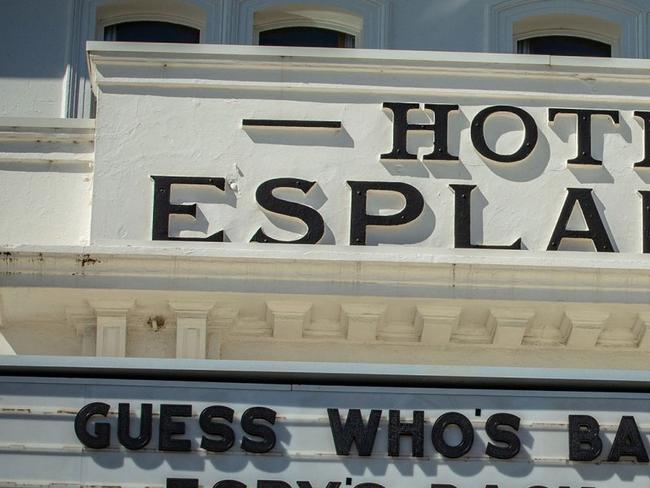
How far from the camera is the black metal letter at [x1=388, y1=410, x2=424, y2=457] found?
48.3ft

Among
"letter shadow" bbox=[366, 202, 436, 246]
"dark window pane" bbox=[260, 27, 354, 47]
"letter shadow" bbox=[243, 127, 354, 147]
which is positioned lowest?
"letter shadow" bbox=[366, 202, 436, 246]

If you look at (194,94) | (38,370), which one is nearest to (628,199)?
(194,94)

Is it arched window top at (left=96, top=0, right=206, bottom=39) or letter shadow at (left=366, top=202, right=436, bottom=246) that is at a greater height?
arched window top at (left=96, top=0, right=206, bottom=39)

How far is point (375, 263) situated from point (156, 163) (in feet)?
6.55

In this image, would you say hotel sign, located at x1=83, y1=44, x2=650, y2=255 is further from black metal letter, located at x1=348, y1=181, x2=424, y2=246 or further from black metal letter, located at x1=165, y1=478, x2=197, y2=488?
black metal letter, located at x1=165, y1=478, x2=197, y2=488

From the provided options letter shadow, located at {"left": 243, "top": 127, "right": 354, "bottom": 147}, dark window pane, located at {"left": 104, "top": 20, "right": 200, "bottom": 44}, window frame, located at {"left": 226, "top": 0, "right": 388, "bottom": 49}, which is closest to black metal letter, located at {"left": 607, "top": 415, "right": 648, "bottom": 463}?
letter shadow, located at {"left": 243, "top": 127, "right": 354, "bottom": 147}

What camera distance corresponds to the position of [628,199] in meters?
17.2

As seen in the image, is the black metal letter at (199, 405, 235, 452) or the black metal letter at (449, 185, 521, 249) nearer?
the black metal letter at (199, 405, 235, 452)

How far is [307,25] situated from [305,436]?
6489 mm

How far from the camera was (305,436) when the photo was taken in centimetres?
1477

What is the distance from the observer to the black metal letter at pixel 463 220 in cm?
1697

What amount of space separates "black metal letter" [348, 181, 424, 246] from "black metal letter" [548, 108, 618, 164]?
127 cm

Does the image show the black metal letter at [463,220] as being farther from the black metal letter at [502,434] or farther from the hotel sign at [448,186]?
the black metal letter at [502,434]

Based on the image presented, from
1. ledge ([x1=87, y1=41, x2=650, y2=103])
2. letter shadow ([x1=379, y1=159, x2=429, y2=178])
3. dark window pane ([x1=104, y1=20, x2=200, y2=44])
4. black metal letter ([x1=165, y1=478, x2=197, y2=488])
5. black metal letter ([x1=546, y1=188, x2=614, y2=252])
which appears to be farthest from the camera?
dark window pane ([x1=104, y1=20, x2=200, y2=44])
